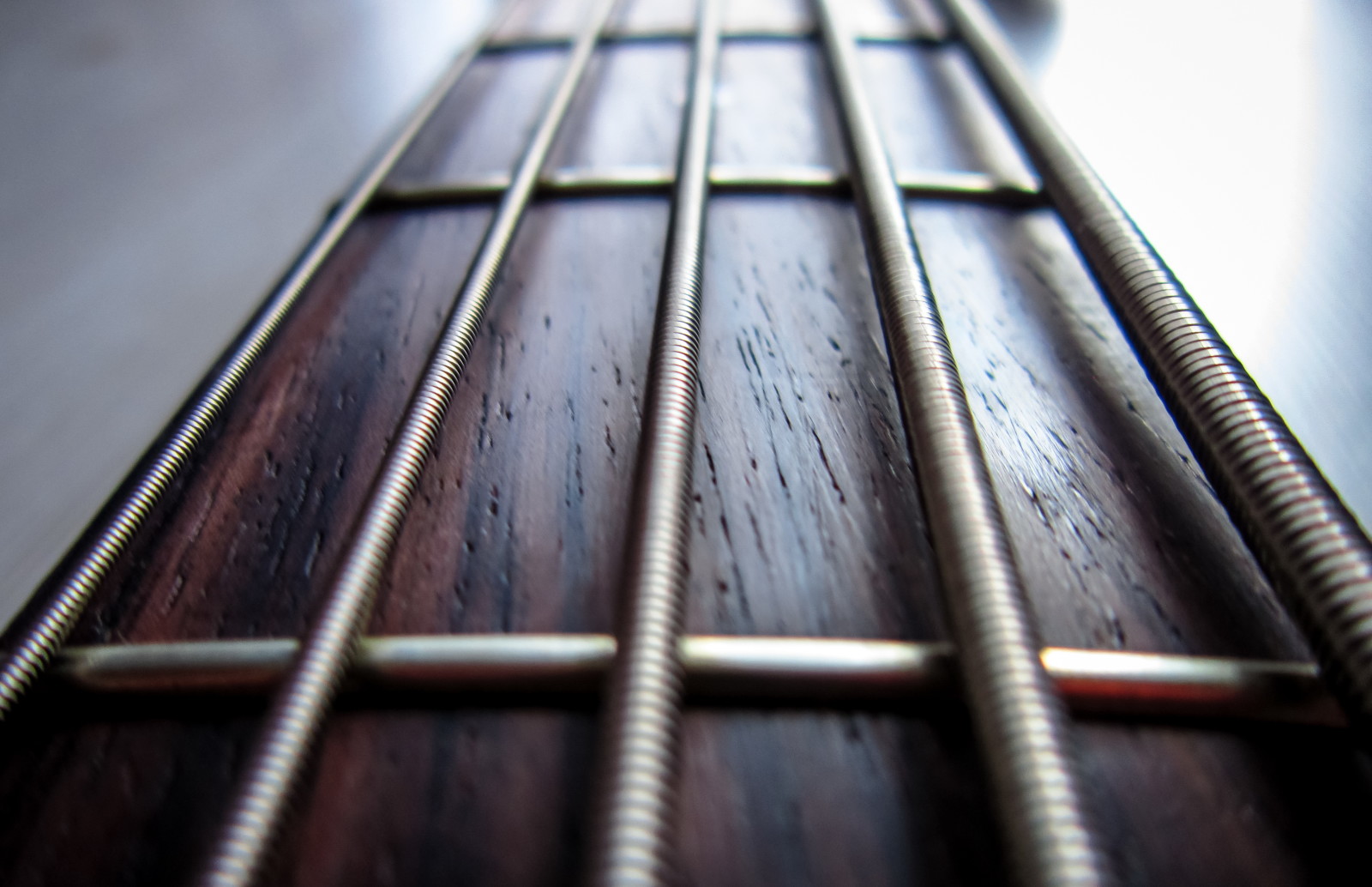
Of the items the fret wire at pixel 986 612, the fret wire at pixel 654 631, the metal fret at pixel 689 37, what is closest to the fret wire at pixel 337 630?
the fret wire at pixel 654 631

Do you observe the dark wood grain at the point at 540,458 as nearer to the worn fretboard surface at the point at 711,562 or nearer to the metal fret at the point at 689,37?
the worn fretboard surface at the point at 711,562

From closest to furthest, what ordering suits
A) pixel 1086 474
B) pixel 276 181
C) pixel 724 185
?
pixel 1086 474 → pixel 724 185 → pixel 276 181

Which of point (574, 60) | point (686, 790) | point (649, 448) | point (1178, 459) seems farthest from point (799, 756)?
point (574, 60)

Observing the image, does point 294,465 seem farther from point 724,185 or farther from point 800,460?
point 724,185

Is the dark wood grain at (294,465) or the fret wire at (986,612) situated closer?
the fret wire at (986,612)

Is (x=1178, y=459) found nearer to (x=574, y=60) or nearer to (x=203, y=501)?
(x=203, y=501)

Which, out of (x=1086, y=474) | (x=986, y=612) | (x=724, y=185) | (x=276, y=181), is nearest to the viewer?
(x=986, y=612)

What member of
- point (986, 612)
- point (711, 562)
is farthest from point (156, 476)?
point (986, 612)
